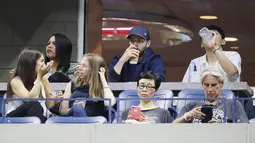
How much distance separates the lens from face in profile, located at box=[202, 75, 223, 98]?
10.6 meters

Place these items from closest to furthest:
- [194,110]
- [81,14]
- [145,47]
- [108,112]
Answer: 1. [194,110]
2. [108,112]
3. [145,47]
4. [81,14]

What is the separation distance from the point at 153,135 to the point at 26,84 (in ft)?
5.82

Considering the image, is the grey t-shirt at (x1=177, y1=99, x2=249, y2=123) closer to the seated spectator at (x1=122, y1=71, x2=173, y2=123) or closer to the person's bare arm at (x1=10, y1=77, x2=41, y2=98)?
the seated spectator at (x1=122, y1=71, x2=173, y2=123)

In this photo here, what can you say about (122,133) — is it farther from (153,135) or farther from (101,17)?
(101,17)

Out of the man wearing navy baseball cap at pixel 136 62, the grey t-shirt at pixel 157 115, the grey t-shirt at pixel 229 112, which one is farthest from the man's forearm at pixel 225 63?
the grey t-shirt at pixel 157 115

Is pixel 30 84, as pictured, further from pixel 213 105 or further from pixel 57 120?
pixel 213 105

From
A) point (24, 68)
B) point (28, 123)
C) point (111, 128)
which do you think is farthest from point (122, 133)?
point (24, 68)

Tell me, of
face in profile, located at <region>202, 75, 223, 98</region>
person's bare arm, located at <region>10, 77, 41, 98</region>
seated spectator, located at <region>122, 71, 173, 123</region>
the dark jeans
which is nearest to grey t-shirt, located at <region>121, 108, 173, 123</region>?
seated spectator, located at <region>122, 71, 173, 123</region>

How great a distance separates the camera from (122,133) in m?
10.3

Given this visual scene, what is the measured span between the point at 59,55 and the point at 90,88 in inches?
51.8

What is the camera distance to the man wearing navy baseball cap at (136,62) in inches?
472

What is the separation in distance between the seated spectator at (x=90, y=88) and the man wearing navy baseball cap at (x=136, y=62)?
522 millimetres

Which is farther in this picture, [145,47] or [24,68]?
[145,47]

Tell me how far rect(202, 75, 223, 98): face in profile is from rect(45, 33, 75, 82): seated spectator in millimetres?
2239
